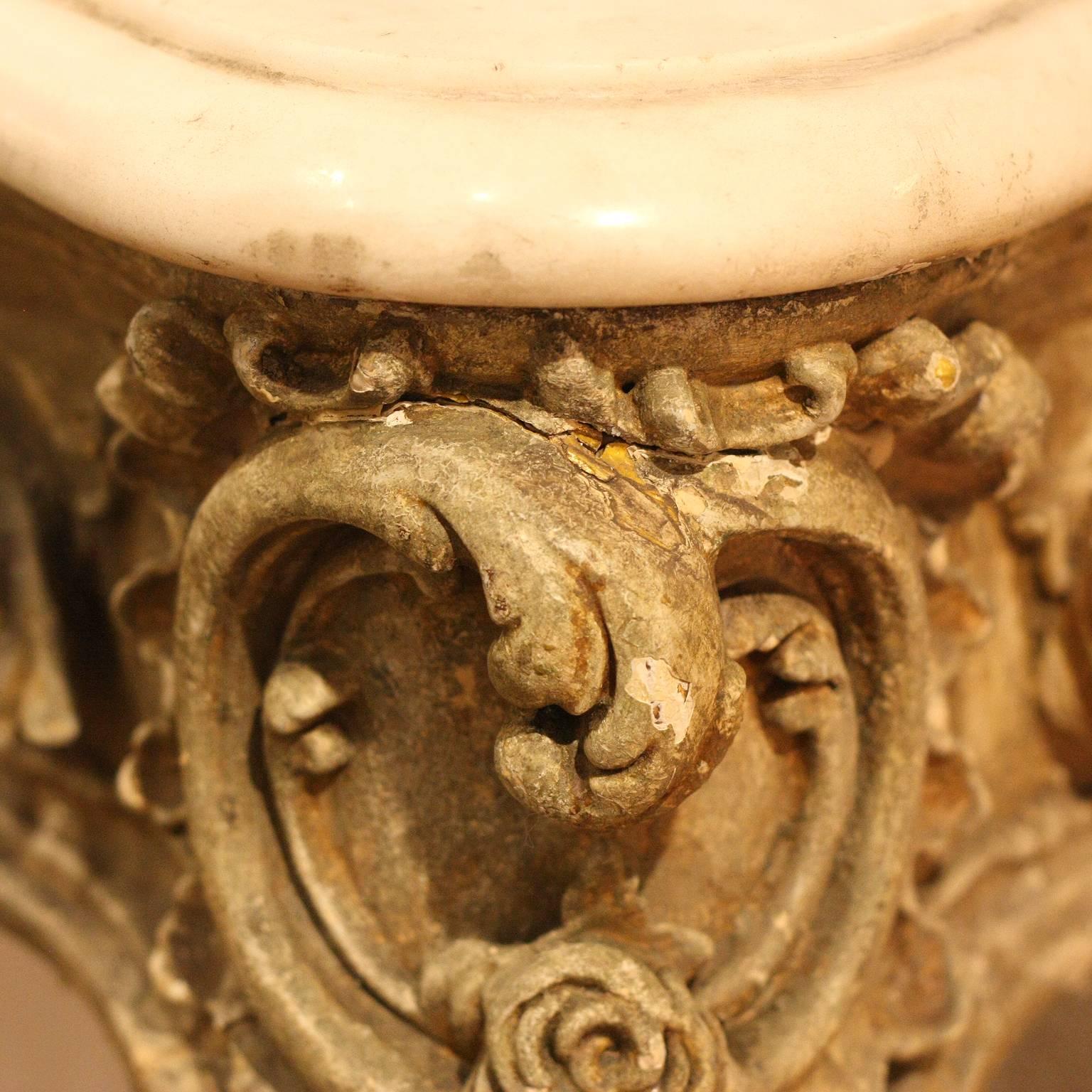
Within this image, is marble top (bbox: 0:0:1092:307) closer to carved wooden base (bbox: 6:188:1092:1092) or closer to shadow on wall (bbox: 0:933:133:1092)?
carved wooden base (bbox: 6:188:1092:1092)

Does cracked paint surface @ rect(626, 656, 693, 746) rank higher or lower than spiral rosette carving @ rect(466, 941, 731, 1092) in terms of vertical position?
higher

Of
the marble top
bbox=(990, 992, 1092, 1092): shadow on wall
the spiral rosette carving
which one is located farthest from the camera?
bbox=(990, 992, 1092, 1092): shadow on wall

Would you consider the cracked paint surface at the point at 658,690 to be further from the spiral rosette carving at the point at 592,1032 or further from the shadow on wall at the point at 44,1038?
the shadow on wall at the point at 44,1038

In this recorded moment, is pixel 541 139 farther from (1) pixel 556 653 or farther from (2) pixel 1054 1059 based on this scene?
(2) pixel 1054 1059

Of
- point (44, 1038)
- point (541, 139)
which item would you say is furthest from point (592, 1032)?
point (44, 1038)

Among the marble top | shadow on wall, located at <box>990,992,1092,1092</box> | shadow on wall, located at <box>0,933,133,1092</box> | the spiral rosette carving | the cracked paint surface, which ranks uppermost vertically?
the marble top

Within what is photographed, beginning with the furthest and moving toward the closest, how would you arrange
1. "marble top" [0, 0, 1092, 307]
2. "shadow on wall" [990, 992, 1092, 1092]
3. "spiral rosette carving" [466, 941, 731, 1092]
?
Answer: "shadow on wall" [990, 992, 1092, 1092] < "spiral rosette carving" [466, 941, 731, 1092] < "marble top" [0, 0, 1092, 307]

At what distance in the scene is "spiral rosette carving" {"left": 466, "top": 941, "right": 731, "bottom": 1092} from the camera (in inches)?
27.3

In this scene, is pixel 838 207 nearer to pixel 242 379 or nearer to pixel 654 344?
pixel 654 344

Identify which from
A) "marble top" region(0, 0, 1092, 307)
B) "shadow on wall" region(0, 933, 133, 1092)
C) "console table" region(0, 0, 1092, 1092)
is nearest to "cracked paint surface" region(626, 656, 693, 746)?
"console table" region(0, 0, 1092, 1092)

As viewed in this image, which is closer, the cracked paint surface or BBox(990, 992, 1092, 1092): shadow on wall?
the cracked paint surface

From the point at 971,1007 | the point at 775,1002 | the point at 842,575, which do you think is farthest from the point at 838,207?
the point at 971,1007

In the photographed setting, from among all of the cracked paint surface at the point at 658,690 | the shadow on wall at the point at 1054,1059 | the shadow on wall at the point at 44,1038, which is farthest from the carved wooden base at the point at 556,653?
the shadow on wall at the point at 44,1038

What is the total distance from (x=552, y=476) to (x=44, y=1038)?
0.97 meters
